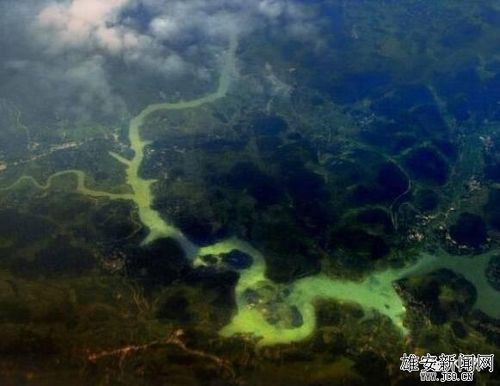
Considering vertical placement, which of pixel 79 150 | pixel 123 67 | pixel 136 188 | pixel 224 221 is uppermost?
pixel 123 67

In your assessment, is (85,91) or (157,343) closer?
(157,343)

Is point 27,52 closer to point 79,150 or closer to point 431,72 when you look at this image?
point 79,150

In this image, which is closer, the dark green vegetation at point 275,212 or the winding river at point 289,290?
the dark green vegetation at point 275,212

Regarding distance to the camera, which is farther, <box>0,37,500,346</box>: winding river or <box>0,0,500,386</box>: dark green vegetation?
<box>0,37,500,346</box>: winding river

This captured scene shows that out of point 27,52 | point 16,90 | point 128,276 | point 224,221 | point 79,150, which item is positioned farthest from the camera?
point 27,52

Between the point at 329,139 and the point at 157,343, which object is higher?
the point at 329,139

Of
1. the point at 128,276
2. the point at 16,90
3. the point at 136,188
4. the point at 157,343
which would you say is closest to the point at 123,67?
the point at 16,90
